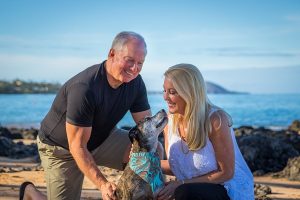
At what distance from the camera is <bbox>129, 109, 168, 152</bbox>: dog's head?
5.25 metres

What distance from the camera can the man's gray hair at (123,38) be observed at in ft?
18.2

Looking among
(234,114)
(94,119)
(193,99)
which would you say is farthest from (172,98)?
(234,114)

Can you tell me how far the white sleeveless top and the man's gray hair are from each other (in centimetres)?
100

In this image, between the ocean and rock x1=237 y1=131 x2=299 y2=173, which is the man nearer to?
rock x1=237 y1=131 x2=299 y2=173

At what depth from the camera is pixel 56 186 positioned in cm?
622

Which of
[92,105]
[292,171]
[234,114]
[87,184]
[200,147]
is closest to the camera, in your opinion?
[200,147]

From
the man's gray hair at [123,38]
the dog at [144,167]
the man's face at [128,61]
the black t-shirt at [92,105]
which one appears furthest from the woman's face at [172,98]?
the black t-shirt at [92,105]

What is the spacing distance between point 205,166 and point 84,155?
3.83 feet

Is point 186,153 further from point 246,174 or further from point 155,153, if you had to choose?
point 246,174

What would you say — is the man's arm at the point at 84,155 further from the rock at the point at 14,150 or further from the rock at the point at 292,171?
the rock at the point at 14,150

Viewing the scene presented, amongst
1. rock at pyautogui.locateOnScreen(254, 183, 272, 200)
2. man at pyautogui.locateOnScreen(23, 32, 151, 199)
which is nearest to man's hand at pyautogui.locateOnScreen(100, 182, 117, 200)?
man at pyautogui.locateOnScreen(23, 32, 151, 199)

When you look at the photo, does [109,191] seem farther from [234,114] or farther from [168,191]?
[234,114]

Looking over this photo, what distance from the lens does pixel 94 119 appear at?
5.80 meters

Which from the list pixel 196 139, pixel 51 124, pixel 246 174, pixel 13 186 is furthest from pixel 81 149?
pixel 13 186
